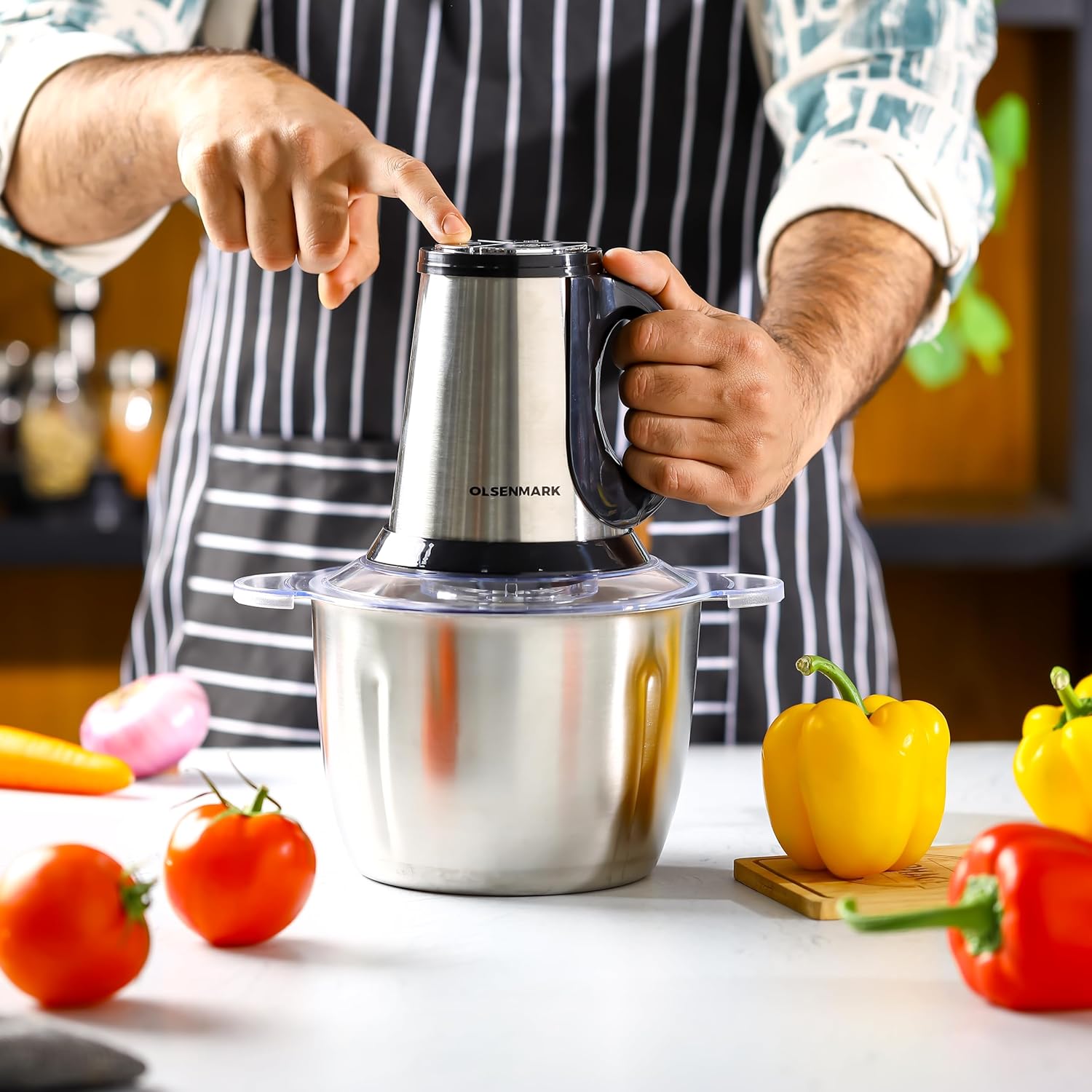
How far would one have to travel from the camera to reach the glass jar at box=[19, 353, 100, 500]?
2.07 meters

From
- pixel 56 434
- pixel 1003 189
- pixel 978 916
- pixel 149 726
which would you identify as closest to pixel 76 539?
pixel 56 434

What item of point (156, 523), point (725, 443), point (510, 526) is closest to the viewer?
point (510, 526)

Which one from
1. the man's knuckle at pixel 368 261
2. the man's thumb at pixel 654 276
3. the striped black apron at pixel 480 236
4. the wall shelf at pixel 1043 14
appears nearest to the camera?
the man's thumb at pixel 654 276

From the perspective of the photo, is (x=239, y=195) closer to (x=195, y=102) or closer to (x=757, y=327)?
(x=195, y=102)

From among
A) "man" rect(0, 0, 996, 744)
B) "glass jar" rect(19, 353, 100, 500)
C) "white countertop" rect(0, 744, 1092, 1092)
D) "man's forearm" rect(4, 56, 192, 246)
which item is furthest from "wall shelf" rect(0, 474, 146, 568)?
"white countertop" rect(0, 744, 1092, 1092)

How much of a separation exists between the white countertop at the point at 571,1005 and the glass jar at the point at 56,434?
53.3 inches

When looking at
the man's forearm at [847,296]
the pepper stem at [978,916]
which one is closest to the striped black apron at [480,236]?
the man's forearm at [847,296]

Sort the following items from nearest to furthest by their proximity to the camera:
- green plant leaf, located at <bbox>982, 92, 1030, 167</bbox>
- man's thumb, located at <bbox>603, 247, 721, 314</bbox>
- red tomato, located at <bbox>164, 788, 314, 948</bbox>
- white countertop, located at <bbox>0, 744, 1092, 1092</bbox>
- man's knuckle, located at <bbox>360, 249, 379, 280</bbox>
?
white countertop, located at <bbox>0, 744, 1092, 1092</bbox>
red tomato, located at <bbox>164, 788, 314, 948</bbox>
man's thumb, located at <bbox>603, 247, 721, 314</bbox>
man's knuckle, located at <bbox>360, 249, 379, 280</bbox>
green plant leaf, located at <bbox>982, 92, 1030, 167</bbox>

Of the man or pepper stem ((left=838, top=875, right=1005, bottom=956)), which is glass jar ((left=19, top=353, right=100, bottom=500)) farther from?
pepper stem ((left=838, top=875, right=1005, bottom=956))

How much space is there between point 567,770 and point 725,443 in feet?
0.75

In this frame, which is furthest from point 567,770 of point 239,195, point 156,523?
point 156,523

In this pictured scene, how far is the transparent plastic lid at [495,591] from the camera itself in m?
0.73

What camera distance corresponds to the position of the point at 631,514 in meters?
0.80

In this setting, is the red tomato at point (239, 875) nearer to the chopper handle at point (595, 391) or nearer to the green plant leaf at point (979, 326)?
the chopper handle at point (595, 391)
